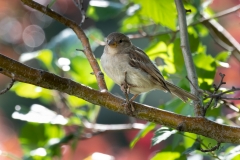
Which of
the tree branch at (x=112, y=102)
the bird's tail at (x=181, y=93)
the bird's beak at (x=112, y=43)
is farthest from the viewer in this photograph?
the bird's beak at (x=112, y=43)

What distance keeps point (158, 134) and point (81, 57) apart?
656 millimetres

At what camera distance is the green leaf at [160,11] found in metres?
1.83

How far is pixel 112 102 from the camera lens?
1386mm

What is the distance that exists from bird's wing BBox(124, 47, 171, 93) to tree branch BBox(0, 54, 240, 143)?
505 mm

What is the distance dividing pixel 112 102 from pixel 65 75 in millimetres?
1166

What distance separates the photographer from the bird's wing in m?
1.91

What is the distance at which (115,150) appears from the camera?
3508 millimetres

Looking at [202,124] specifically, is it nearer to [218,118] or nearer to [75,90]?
[75,90]

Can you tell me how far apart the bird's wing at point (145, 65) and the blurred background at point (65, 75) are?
0.23 feet

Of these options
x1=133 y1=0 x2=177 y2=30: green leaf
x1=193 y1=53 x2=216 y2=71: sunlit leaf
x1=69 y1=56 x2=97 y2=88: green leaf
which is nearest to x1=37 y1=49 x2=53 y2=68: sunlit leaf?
x1=69 y1=56 x2=97 y2=88: green leaf

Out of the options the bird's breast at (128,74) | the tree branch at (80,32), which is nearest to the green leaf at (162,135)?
the tree branch at (80,32)

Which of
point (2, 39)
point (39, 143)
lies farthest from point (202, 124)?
point (2, 39)

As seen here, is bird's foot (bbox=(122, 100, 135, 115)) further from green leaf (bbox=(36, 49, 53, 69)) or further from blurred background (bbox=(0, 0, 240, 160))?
green leaf (bbox=(36, 49, 53, 69))

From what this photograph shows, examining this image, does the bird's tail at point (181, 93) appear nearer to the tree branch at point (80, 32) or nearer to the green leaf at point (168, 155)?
Result: the green leaf at point (168, 155)
